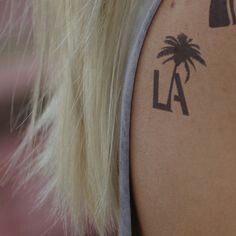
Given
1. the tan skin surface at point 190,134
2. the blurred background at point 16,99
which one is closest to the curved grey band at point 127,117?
the tan skin surface at point 190,134

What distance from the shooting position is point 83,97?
0.57m

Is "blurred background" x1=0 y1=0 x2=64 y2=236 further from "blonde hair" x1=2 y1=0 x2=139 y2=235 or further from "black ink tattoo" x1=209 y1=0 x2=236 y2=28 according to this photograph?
"black ink tattoo" x1=209 y1=0 x2=236 y2=28

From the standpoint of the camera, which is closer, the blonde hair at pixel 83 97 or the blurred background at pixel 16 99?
the blonde hair at pixel 83 97

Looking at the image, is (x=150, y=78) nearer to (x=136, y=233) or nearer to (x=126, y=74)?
(x=126, y=74)

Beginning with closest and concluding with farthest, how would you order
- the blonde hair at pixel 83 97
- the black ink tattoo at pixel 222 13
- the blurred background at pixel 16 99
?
the black ink tattoo at pixel 222 13
the blonde hair at pixel 83 97
the blurred background at pixel 16 99

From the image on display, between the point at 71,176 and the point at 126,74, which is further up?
the point at 126,74

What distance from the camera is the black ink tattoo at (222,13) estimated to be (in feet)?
1.37

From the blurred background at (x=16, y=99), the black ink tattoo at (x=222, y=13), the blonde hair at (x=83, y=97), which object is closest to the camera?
the black ink tattoo at (x=222, y=13)

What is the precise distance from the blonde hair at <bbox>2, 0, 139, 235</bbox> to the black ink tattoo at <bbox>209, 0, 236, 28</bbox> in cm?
13

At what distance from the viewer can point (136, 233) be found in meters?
0.54

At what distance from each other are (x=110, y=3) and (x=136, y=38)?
73 millimetres

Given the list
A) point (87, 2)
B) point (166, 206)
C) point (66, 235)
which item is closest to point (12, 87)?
point (66, 235)

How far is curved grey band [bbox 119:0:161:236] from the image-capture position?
48 cm

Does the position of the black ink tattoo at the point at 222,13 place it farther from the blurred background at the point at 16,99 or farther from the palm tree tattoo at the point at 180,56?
the blurred background at the point at 16,99
